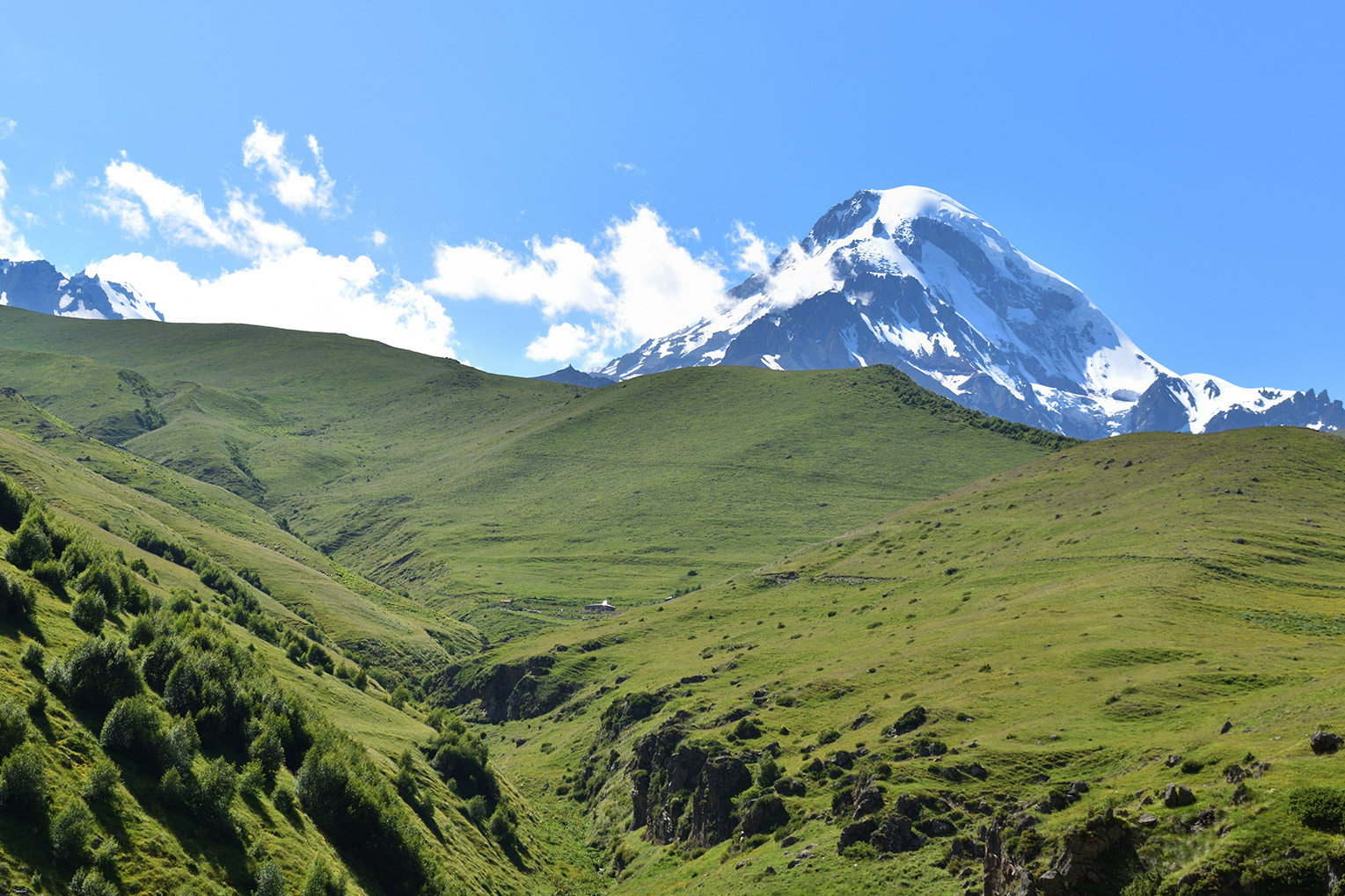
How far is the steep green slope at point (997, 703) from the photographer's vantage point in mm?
36469

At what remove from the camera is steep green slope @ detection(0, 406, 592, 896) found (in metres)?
38.7

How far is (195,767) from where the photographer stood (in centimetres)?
4928

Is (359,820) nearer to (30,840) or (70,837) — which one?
(70,837)

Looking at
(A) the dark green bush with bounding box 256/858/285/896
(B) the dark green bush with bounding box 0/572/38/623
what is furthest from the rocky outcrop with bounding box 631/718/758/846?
(B) the dark green bush with bounding box 0/572/38/623

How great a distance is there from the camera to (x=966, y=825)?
52969 mm

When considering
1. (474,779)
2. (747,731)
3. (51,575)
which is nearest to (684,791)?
(747,731)

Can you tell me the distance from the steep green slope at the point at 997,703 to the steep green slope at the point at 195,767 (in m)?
16.9

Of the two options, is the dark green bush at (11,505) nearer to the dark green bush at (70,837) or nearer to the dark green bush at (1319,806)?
the dark green bush at (70,837)

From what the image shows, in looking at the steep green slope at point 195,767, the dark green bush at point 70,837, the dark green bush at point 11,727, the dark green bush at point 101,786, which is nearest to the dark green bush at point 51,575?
the steep green slope at point 195,767

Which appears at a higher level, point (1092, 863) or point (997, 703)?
point (997, 703)

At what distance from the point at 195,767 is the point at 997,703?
56540 mm

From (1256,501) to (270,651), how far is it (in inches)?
5433

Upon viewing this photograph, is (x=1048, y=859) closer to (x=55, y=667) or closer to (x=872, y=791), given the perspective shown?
(x=872, y=791)

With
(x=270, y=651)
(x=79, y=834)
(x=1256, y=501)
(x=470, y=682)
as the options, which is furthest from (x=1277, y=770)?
(x=470, y=682)
